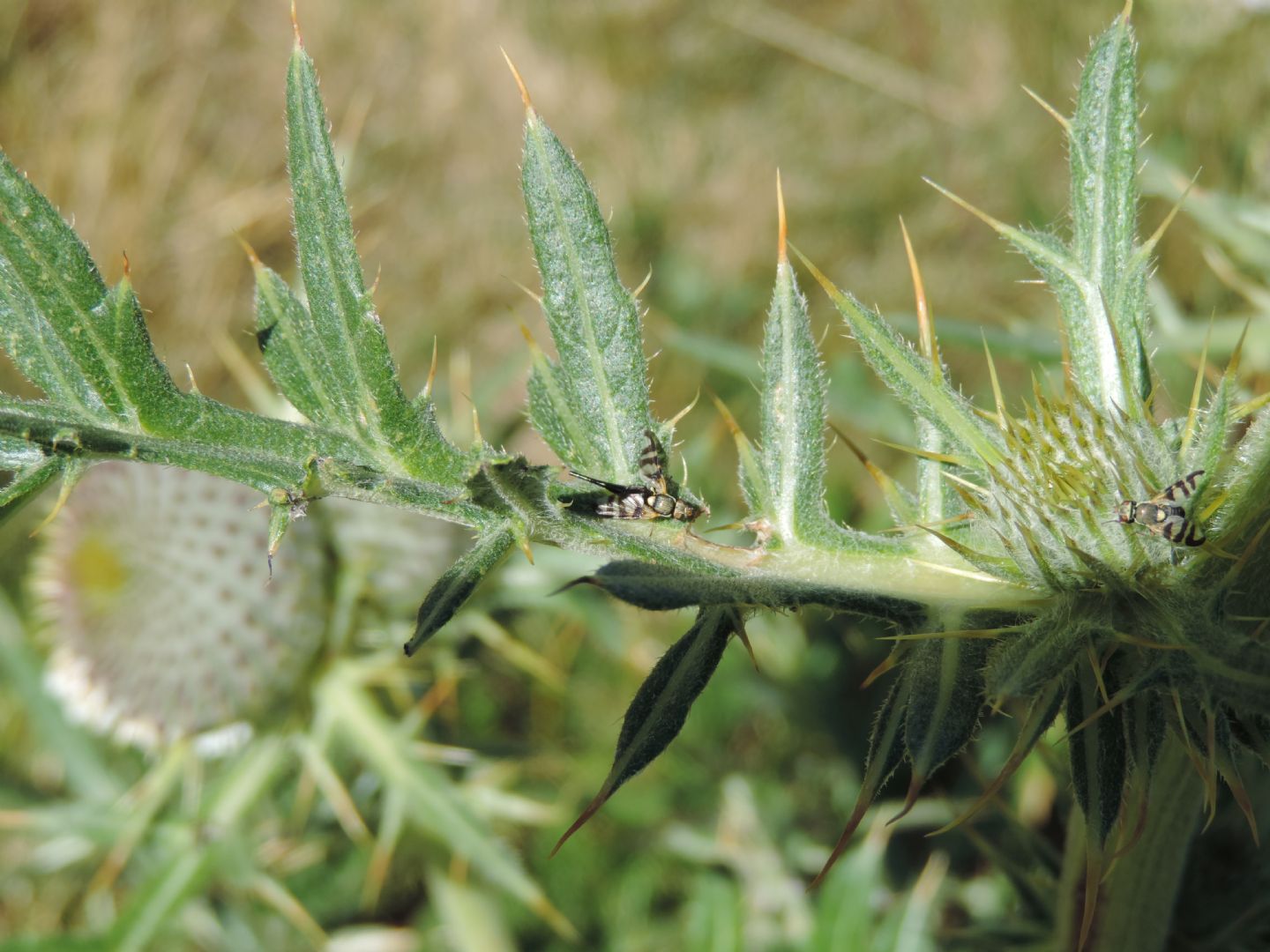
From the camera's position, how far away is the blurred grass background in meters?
4.13

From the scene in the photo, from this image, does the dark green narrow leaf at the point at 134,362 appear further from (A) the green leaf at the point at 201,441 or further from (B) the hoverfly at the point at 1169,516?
(B) the hoverfly at the point at 1169,516

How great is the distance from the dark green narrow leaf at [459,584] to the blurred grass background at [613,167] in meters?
2.34

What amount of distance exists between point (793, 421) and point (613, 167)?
4155 mm

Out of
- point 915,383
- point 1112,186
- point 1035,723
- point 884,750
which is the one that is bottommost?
point 884,750

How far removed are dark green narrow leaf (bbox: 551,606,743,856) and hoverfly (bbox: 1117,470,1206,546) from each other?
53 centimetres

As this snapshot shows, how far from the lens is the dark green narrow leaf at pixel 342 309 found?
1.53 metres

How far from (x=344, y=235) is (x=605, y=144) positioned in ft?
13.9

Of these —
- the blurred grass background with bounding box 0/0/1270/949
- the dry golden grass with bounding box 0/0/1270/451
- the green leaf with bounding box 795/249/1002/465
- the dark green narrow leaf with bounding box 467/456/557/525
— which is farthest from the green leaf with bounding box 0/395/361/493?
the dry golden grass with bounding box 0/0/1270/451

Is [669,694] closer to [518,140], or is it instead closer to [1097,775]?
[1097,775]

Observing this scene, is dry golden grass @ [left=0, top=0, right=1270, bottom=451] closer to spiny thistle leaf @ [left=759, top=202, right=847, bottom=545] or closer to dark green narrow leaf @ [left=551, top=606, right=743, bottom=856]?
spiny thistle leaf @ [left=759, top=202, right=847, bottom=545]

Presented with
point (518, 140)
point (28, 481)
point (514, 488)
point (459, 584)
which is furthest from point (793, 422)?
point (518, 140)

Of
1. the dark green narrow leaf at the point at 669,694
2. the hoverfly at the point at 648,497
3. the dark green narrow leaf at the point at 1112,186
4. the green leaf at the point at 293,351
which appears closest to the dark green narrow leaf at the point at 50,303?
the green leaf at the point at 293,351

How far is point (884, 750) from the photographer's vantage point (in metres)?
1.42

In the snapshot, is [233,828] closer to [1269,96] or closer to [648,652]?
[648,652]
